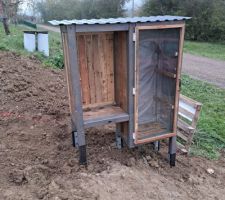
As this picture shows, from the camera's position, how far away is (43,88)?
6.15 meters

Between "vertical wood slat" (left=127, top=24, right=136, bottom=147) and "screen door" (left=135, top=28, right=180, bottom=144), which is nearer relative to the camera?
"vertical wood slat" (left=127, top=24, right=136, bottom=147)

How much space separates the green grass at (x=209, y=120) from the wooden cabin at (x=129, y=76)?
87 centimetres

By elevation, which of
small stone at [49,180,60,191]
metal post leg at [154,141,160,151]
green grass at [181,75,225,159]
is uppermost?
small stone at [49,180,60,191]

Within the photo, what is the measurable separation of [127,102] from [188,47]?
13.9 metres

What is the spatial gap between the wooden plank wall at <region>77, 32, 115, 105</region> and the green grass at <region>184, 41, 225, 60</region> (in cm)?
1033

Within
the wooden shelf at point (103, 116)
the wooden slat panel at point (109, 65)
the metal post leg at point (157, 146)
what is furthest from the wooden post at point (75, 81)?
the metal post leg at point (157, 146)

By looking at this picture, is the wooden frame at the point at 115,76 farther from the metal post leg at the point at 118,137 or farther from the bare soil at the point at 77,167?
the bare soil at the point at 77,167

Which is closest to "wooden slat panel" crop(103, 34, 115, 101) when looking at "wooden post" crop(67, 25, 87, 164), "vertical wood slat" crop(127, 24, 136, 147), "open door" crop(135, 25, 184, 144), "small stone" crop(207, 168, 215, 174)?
"open door" crop(135, 25, 184, 144)

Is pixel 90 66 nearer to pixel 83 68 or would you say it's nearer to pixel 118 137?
pixel 83 68

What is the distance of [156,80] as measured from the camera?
3.61 m

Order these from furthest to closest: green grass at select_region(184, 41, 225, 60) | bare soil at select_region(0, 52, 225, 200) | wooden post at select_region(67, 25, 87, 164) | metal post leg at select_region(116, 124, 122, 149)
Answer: green grass at select_region(184, 41, 225, 60) < metal post leg at select_region(116, 124, 122, 149) < bare soil at select_region(0, 52, 225, 200) < wooden post at select_region(67, 25, 87, 164)

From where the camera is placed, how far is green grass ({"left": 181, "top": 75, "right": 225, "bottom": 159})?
13.8 feet

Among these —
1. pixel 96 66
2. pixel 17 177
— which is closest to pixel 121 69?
pixel 96 66

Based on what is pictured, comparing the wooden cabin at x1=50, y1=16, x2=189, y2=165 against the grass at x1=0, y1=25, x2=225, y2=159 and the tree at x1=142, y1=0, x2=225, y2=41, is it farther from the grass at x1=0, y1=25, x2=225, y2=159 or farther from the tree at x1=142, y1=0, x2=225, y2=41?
the tree at x1=142, y1=0, x2=225, y2=41
